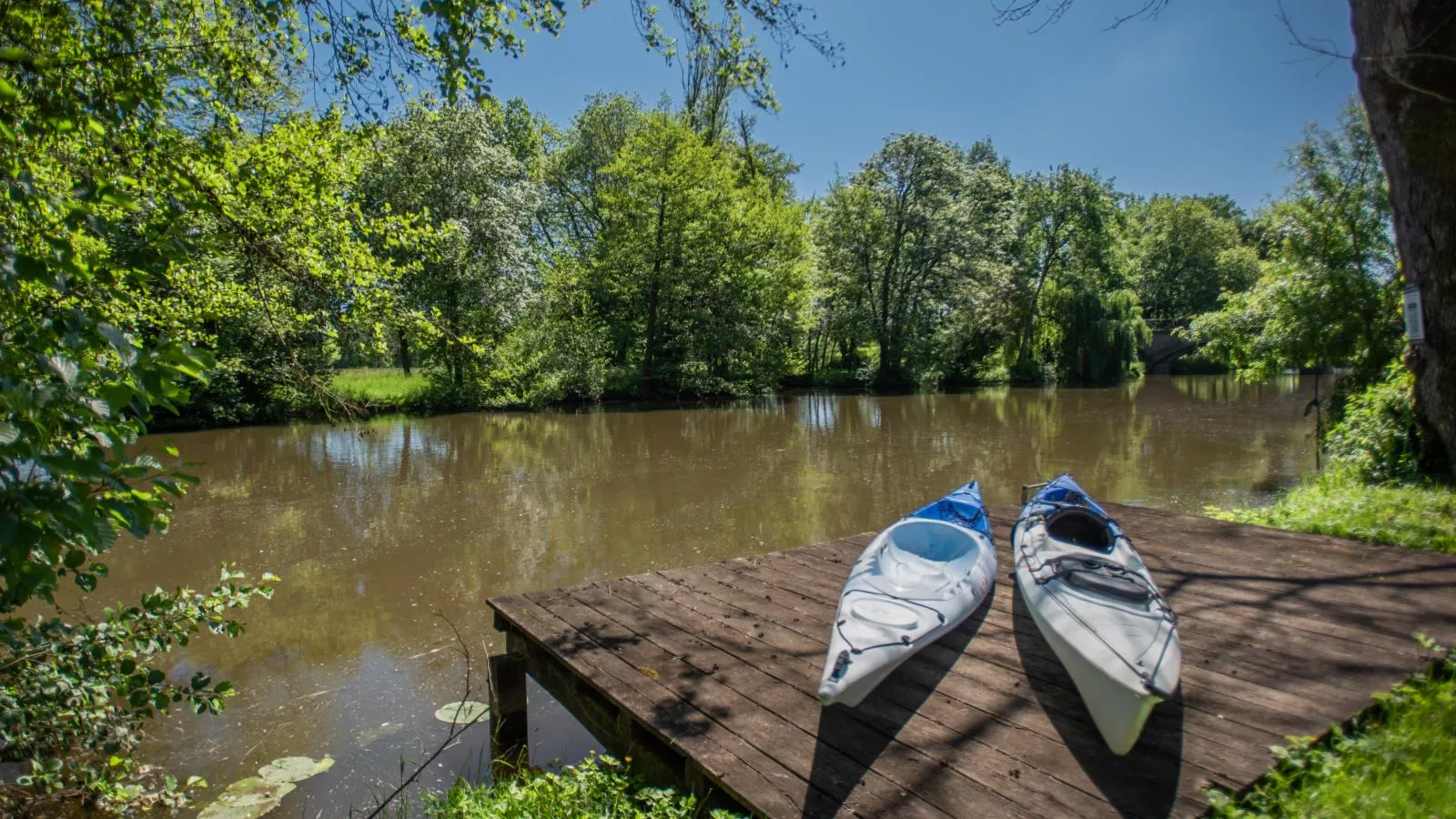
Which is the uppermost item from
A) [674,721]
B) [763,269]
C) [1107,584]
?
[763,269]

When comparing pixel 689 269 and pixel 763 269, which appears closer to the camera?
pixel 689 269

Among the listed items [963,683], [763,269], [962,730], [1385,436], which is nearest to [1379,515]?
[1385,436]

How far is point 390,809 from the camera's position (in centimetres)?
398

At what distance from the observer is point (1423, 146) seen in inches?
207

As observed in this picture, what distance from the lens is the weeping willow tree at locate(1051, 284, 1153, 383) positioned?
31.8m

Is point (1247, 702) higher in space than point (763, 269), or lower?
lower

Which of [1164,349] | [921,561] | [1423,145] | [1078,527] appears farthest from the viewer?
[1164,349]

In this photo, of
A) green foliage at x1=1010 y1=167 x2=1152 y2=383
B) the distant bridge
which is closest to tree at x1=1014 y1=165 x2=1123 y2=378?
green foliage at x1=1010 y1=167 x2=1152 y2=383

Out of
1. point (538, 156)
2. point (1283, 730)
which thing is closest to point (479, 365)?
point (1283, 730)

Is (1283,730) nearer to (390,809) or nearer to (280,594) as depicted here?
(390,809)

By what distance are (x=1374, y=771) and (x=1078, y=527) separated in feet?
7.18

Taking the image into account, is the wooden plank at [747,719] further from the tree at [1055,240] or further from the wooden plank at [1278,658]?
the tree at [1055,240]

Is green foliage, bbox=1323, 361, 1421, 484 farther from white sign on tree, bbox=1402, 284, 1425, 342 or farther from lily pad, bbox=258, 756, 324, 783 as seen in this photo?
lily pad, bbox=258, 756, 324, 783

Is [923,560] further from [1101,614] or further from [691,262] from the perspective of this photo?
[691,262]
